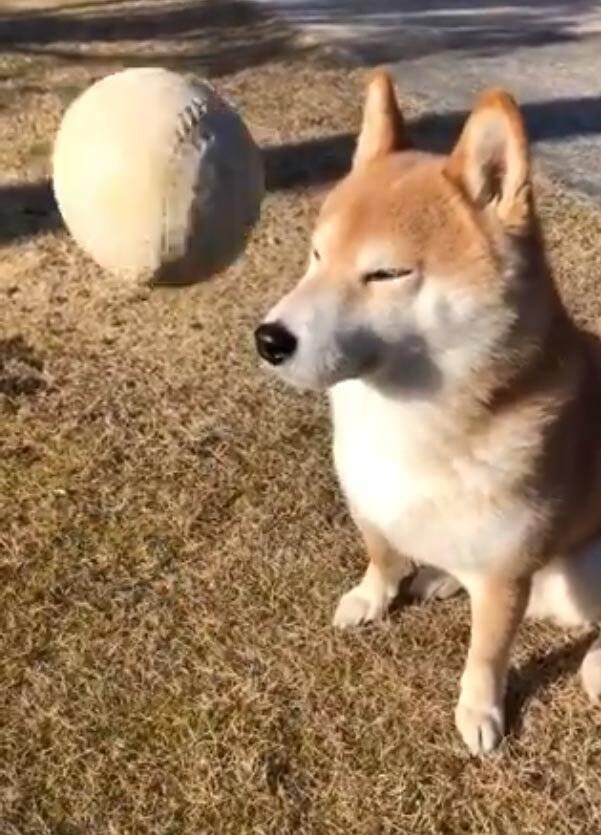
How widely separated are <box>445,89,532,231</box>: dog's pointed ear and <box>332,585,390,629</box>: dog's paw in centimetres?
111

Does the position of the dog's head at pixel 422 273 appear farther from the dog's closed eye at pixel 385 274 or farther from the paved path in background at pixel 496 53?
the paved path in background at pixel 496 53

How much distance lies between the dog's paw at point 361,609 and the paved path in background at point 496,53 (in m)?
2.65

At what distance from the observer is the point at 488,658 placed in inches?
100

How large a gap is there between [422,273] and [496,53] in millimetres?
5477

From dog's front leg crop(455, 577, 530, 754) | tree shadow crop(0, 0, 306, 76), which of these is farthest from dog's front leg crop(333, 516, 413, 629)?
tree shadow crop(0, 0, 306, 76)

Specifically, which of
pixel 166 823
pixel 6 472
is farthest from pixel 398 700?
pixel 6 472

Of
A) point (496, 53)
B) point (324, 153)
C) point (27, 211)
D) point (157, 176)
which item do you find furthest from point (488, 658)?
point (496, 53)

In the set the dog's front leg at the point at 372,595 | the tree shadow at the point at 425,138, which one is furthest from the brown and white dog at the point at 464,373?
the tree shadow at the point at 425,138

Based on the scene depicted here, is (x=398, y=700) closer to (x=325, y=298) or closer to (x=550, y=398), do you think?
(x=550, y=398)

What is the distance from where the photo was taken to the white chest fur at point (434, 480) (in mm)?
2301

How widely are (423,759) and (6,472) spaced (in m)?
1.42

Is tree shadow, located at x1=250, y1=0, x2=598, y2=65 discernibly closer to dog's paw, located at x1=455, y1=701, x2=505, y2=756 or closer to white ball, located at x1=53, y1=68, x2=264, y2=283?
white ball, located at x1=53, y1=68, x2=264, y2=283

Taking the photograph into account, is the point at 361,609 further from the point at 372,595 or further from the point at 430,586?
the point at 430,586

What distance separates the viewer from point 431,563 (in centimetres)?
251
